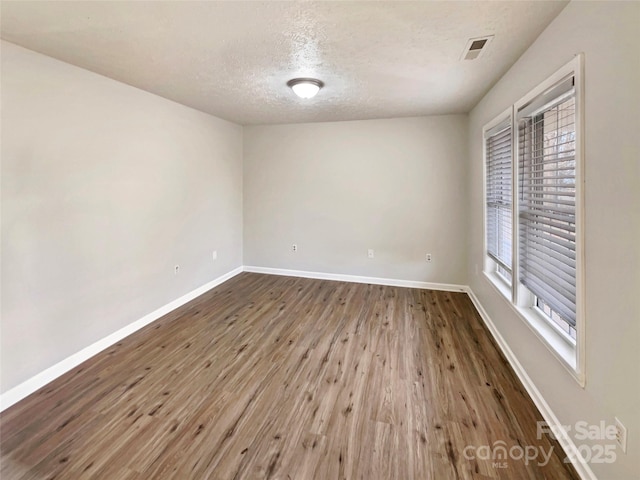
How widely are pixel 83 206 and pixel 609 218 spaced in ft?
11.5

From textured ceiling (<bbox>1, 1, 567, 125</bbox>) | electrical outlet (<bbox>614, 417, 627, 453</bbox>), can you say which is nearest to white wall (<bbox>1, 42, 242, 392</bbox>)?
textured ceiling (<bbox>1, 1, 567, 125</bbox>)

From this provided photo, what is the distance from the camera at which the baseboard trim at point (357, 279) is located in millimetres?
4516

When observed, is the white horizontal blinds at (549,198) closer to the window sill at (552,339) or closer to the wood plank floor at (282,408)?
the window sill at (552,339)

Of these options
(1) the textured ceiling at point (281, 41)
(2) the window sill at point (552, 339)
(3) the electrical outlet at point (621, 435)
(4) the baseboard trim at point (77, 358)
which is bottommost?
(4) the baseboard trim at point (77, 358)

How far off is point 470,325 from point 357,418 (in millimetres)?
1931

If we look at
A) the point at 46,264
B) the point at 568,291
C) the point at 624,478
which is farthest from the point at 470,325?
the point at 46,264

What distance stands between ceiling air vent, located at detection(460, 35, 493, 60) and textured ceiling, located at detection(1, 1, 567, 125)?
0.16 ft

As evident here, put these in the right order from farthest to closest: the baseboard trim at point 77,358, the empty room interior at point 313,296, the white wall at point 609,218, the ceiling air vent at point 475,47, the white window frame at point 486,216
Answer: the white window frame at point 486,216 < the baseboard trim at point 77,358 < the ceiling air vent at point 475,47 < the empty room interior at point 313,296 < the white wall at point 609,218

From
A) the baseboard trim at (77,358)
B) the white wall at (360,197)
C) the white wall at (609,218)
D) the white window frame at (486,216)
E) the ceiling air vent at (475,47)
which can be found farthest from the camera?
the white wall at (360,197)

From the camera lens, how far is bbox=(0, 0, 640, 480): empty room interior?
155cm

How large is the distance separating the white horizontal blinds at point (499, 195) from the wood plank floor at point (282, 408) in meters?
0.84

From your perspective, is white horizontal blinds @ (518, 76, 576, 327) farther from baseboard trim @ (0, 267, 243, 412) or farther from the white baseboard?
baseboard trim @ (0, 267, 243, 412)

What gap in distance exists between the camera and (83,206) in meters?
2.67

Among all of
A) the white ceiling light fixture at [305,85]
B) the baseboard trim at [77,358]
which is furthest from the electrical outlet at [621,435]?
the baseboard trim at [77,358]
